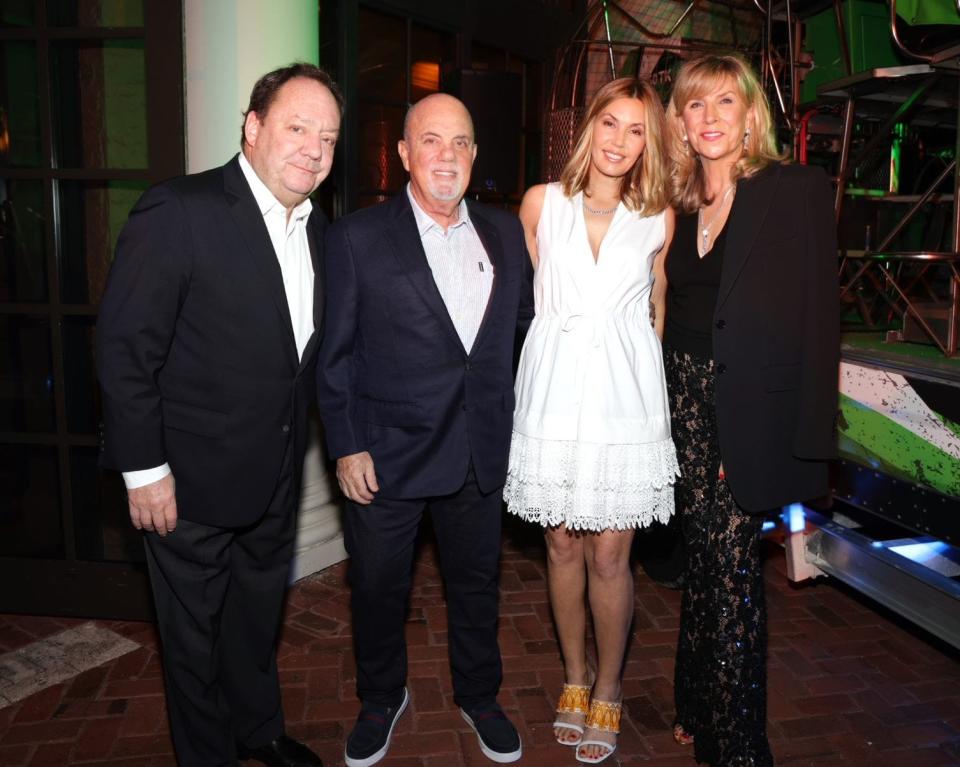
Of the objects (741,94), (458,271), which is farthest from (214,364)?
(741,94)

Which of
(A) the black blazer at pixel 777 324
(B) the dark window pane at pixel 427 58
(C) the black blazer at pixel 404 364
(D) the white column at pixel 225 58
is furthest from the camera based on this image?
(B) the dark window pane at pixel 427 58

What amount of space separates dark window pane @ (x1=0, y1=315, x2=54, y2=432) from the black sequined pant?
270 cm

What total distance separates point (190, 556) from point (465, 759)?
1174 mm

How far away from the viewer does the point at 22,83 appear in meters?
3.41

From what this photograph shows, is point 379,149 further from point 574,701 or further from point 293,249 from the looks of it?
point 574,701

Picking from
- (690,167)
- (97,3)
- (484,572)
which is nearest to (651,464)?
(484,572)

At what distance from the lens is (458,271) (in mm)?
2467

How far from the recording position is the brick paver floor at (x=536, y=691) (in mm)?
2750

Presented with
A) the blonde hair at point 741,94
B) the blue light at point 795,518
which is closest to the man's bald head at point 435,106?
the blonde hair at point 741,94

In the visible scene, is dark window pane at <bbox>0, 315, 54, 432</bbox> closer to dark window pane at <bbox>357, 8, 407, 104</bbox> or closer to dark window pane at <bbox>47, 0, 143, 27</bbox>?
dark window pane at <bbox>47, 0, 143, 27</bbox>

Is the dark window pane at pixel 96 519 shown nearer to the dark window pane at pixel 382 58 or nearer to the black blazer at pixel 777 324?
the dark window pane at pixel 382 58

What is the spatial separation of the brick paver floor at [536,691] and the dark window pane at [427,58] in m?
2.91

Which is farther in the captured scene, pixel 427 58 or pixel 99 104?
pixel 427 58

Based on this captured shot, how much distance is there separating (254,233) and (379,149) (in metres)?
2.74
